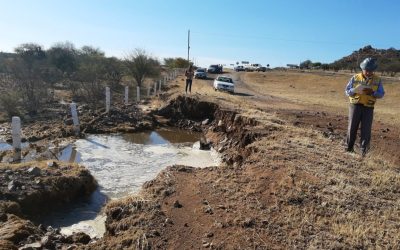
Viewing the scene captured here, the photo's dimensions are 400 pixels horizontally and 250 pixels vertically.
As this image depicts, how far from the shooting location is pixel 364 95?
9.09 metres

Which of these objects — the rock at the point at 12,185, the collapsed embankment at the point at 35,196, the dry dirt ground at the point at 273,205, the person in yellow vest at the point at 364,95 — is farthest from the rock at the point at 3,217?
the person in yellow vest at the point at 364,95

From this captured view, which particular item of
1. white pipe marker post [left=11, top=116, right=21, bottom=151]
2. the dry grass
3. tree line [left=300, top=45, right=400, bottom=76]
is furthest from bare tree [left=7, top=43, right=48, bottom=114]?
tree line [left=300, top=45, right=400, bottom=76]

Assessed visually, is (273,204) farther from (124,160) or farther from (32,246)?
(124,160)

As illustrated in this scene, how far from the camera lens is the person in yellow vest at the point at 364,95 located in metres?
8.99

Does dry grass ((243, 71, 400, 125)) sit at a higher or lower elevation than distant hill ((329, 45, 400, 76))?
lower

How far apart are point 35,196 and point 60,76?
102 ft

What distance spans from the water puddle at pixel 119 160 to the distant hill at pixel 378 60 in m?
56.3

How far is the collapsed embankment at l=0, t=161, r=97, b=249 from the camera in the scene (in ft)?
19.8

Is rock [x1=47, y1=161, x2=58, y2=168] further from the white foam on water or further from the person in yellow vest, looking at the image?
the person in yellow vest

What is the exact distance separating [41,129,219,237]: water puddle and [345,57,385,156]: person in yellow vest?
4.33 meters

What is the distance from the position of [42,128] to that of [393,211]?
13.4 m

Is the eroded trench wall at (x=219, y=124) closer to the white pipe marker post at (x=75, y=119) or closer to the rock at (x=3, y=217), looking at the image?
the white pipe marker post at (x=75, y=119)

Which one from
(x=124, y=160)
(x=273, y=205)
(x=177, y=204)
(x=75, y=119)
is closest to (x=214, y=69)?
(x=75, y=119)

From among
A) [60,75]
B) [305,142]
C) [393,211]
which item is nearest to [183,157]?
[305,142]
